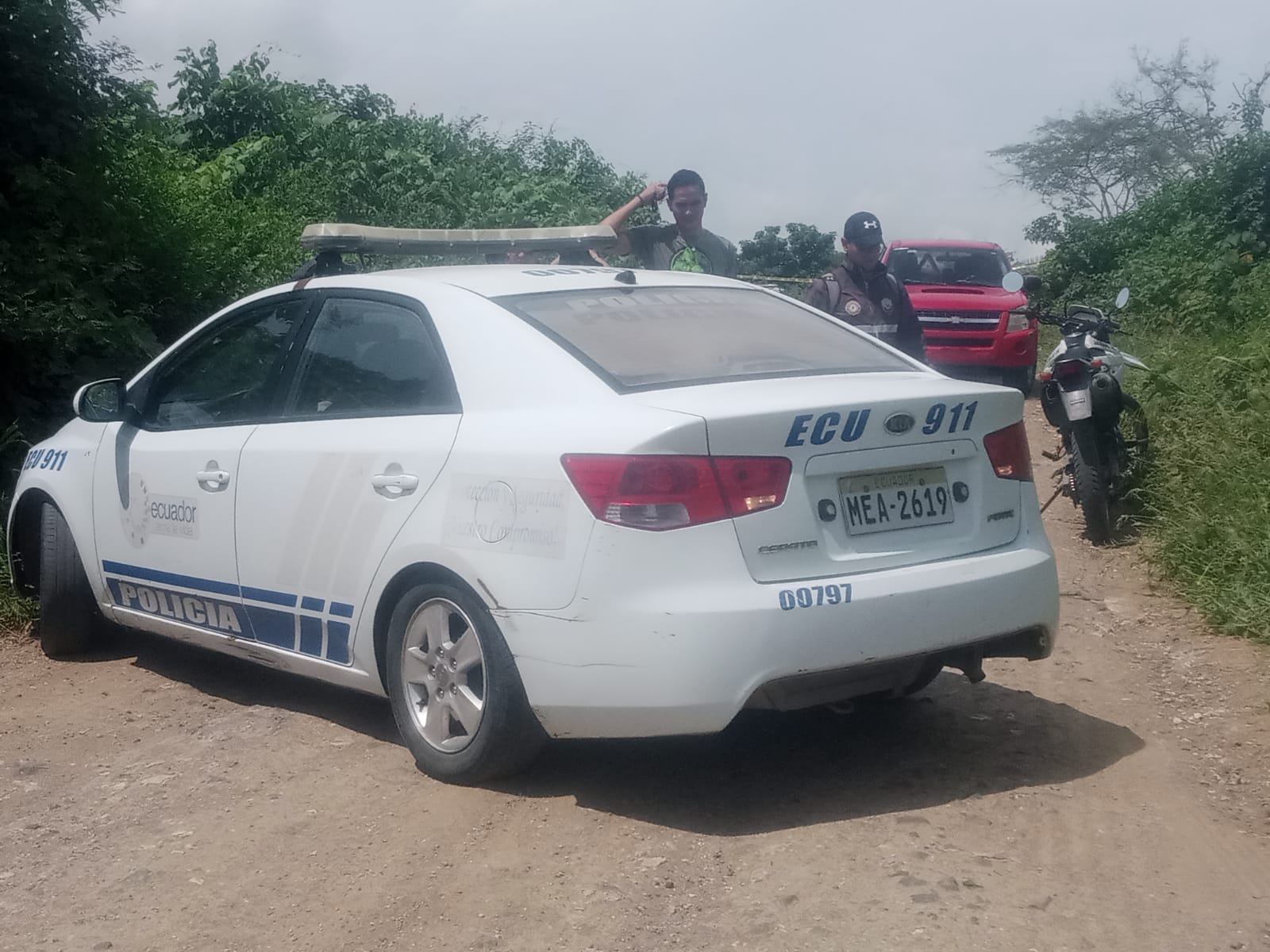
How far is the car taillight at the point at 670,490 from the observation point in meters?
3.79

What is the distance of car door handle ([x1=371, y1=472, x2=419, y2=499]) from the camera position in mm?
4375

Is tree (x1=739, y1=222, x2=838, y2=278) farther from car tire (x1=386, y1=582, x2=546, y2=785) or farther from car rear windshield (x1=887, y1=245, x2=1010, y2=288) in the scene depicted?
car tire (x1=386, y1=582, x2=546, y2=785)

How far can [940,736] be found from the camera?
4793 millimetres

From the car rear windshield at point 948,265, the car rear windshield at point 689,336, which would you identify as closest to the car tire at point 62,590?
the car rear windshield at point 689,336

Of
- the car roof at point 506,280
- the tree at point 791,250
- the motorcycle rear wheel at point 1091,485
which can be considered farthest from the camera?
the tree at point 791,250

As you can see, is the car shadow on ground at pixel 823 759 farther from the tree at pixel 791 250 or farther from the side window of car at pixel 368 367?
the tree at pixel 791 250

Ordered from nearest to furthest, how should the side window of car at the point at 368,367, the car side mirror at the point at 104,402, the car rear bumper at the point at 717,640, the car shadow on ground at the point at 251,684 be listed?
the car rear bumper at the point at 717,640 → the side window of car at the point at 368,367 → the car shadow on ground at the point at 251,684 → the car side mirror at the point at 104,402

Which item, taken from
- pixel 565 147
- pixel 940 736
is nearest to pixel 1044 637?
pixel 940 736

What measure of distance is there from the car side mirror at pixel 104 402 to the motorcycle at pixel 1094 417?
4.59m

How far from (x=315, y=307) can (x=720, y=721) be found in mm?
2229

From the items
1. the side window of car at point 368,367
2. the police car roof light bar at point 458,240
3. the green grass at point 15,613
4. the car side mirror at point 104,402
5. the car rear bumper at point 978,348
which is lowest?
the green grass at point 15,613

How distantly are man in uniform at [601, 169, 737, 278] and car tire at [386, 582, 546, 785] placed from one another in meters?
3.23

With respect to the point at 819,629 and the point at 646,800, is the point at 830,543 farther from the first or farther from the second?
the point at 646,800

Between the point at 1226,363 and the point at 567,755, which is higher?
the point at 1226,363
